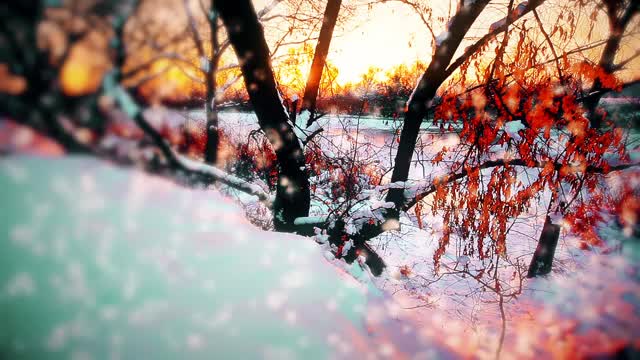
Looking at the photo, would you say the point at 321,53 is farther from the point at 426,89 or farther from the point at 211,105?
the point at 211,105

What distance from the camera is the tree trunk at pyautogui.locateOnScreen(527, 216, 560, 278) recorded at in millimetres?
5852

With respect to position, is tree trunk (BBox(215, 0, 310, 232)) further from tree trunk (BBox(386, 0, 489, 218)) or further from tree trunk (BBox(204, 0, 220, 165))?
tree trunk (BBox(386, 0, 489, 218))

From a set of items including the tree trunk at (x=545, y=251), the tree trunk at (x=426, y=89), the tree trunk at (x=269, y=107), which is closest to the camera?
the tree trunk at (x=269, y=107)

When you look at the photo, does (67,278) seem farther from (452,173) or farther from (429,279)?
(429,279)

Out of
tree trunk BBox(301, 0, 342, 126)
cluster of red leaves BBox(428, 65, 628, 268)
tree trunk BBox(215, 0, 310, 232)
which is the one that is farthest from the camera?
tree trunk BBox(301, 0, 342, 126)

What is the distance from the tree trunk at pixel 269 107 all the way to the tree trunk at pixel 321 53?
0.92 meters

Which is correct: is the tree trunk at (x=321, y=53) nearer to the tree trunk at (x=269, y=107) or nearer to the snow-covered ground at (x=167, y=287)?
the tree trunk at (x=269, y=107)

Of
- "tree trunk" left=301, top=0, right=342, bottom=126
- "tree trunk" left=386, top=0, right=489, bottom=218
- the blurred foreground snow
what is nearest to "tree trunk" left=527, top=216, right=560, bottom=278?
"tree trunk" left=386, top=0, right=489, bottom=218

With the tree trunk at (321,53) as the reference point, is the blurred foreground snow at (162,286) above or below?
below

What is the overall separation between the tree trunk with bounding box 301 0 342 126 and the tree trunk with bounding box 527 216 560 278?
16.8ft

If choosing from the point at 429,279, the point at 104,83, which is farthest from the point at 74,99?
the point at 429,279

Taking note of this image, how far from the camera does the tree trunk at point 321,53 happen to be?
3.66 metres

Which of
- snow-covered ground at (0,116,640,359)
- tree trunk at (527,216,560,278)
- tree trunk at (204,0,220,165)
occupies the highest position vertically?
tree trunk at (204,0,220,165)

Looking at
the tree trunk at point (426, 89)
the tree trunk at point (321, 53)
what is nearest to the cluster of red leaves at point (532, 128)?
the tree trunk at point (426, 89)
